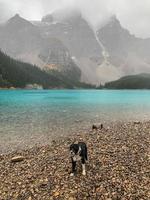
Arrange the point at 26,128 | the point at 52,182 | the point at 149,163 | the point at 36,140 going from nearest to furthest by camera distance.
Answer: the point at 52,182 < the point at 149,163 < the point at 36,140 < the point at 26,128

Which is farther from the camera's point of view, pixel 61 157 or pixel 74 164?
pixel 61 157

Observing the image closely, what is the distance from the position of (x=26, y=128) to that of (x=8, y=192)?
1114 inches

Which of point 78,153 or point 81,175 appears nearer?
point 78,153

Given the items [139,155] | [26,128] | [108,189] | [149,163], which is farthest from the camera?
[26,128]

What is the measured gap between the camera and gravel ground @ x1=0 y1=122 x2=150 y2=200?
674 inches

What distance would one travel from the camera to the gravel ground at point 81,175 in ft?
56.1

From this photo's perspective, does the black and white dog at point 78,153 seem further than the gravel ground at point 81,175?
Yes

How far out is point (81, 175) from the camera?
63.9 ft

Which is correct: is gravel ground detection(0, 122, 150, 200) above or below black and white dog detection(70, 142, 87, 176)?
below

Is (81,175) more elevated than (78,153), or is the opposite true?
(78,153)

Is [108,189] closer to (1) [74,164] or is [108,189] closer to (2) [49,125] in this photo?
(1) [74,164]

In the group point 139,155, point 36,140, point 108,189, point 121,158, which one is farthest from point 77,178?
point 36,140

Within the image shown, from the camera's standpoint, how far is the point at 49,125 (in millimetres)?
49438

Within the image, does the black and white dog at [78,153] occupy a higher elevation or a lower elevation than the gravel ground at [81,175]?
higher
